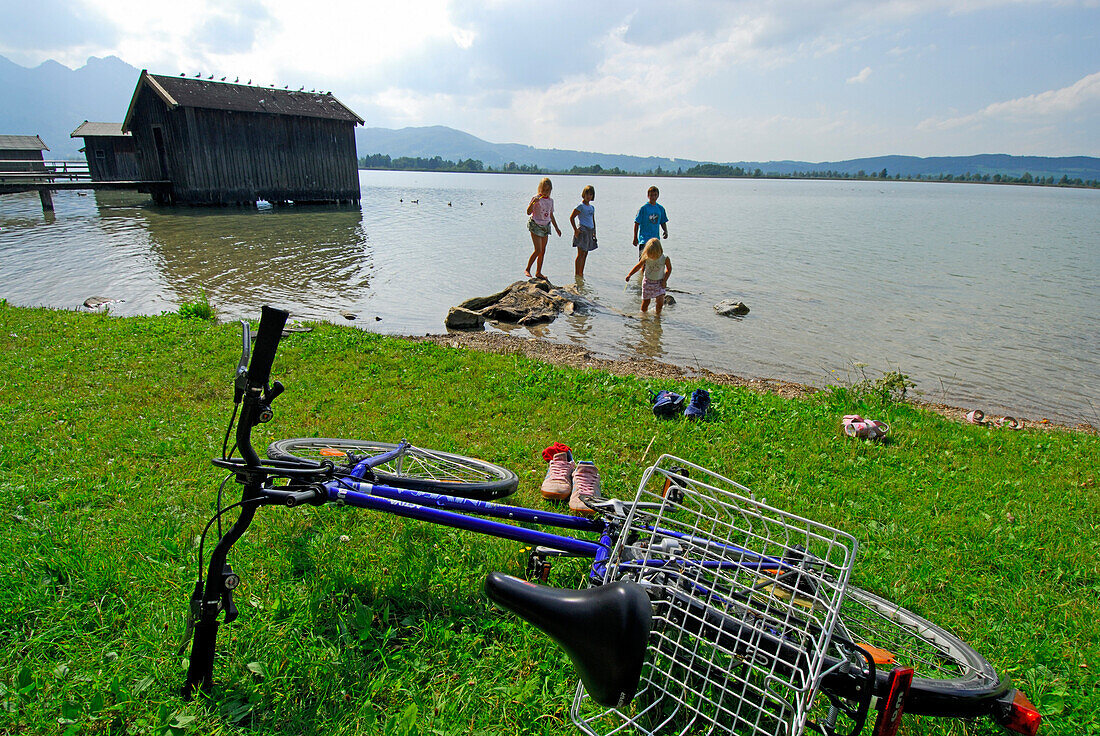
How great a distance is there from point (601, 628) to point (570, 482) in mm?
2743

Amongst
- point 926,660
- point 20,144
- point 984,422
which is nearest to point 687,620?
point 926,660

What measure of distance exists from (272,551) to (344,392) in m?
3.38

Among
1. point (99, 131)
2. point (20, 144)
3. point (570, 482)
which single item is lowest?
point (570, 482)

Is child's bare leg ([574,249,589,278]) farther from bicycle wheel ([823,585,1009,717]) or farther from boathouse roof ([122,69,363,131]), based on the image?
boathouse roof ([122,69,363,131])

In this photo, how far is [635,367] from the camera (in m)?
10.0

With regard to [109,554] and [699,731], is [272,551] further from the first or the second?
[699,731]

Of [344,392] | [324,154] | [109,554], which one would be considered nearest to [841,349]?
[344,392]

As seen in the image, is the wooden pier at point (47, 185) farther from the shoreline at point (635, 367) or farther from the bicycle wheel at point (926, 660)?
the bicycle wheel at point (926, 660)

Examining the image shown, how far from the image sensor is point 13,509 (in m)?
4.02

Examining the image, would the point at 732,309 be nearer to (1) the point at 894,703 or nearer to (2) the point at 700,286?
(2) the point at 700,286

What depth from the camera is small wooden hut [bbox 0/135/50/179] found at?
49.3 meters

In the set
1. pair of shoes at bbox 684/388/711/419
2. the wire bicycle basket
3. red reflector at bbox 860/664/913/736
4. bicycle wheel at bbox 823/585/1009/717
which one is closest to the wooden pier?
pair of shoes at bbox 684/388/711/419

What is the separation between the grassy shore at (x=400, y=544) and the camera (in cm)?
271

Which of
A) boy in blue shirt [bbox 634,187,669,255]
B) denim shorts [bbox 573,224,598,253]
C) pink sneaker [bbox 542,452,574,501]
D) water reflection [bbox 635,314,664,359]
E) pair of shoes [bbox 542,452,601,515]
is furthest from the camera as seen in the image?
denim shorts [bbox 573,224,598,253]
